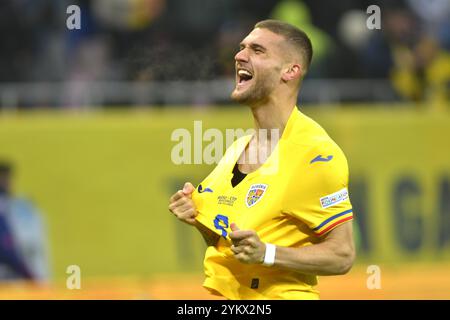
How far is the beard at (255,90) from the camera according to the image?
21.0ft

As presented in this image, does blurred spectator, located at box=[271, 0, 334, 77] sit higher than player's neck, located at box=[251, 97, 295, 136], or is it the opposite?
blurred spectator, located at box=[271, 0, 334, 77]

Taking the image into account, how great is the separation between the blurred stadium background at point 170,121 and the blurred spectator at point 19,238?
124 millimetres

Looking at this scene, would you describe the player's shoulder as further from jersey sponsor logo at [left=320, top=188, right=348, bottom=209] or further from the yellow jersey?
jersey sponsor logo at [left=320, top=188, right=348, bottom=209]

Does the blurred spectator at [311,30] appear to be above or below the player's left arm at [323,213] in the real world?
above

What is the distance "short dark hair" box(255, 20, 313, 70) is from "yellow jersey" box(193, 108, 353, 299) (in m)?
0.36

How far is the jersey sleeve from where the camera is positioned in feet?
20.0

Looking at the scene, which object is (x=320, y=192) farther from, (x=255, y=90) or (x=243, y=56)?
(x=243, y=56)

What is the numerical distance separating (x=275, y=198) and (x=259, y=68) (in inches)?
31.1

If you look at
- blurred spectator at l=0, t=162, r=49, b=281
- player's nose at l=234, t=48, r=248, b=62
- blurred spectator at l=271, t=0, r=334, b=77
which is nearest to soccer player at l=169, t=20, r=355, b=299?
player's nose at l=234, t=48, r=248, b=62

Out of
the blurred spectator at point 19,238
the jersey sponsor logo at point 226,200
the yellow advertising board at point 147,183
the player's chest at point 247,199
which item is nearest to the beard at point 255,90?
the player's chest at point 247,199

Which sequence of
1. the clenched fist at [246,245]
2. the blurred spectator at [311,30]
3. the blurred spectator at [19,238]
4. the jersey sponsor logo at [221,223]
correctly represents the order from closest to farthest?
the clenched fist at [246,245] < the jersey sponsor logo at [221,223] < the blurred spectator at [19,238] < the blurred spectator at [311,30]

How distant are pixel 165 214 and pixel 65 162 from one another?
62.5 inches

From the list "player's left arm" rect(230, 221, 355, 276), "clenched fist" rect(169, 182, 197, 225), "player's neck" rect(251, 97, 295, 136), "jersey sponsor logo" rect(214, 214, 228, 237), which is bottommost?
"player's left arm" rect(230, 221, 355, 276)

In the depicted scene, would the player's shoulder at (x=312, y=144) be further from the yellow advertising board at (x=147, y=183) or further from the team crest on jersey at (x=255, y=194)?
the yellow advertising board at (x=147, y=183)
